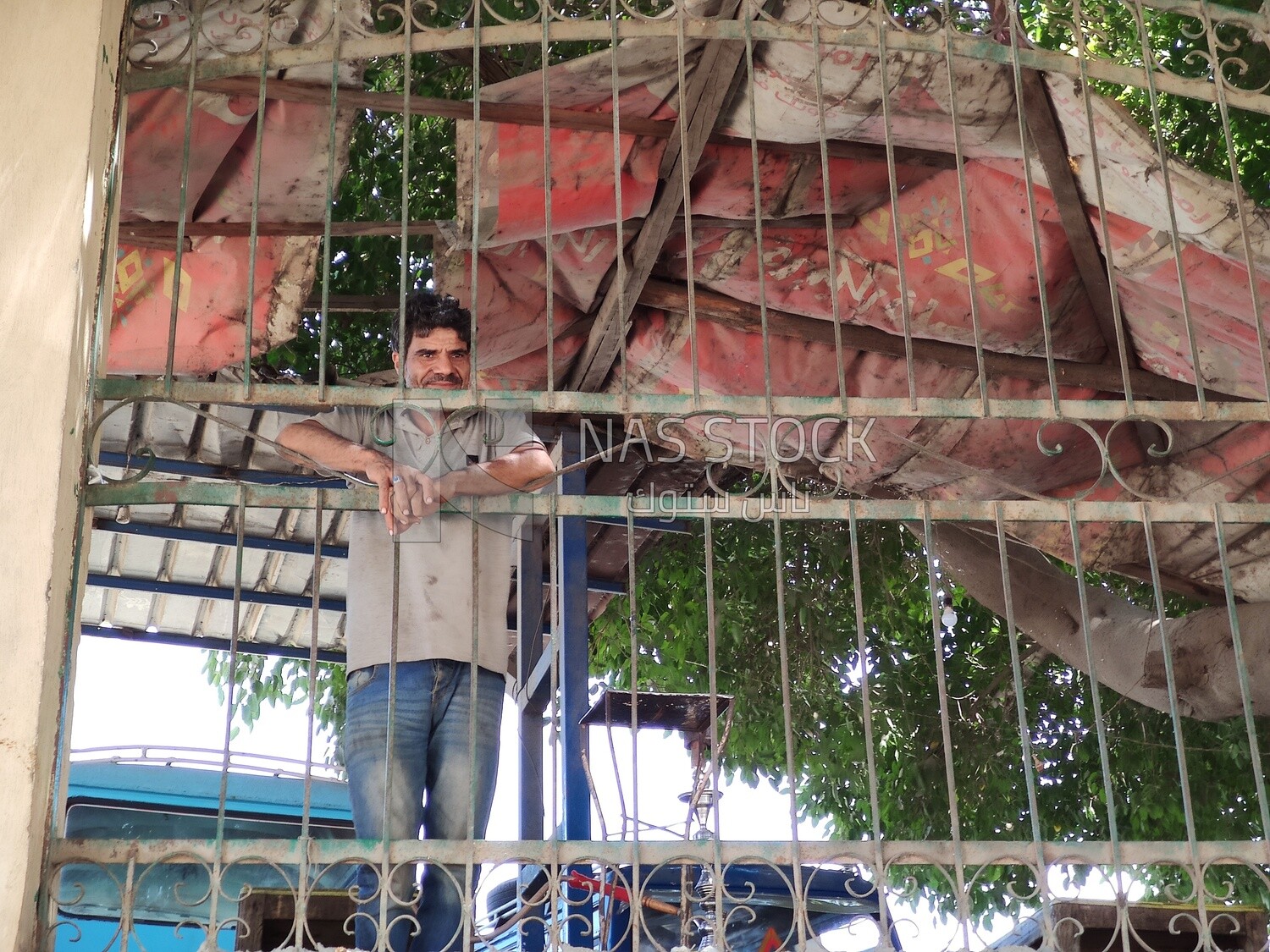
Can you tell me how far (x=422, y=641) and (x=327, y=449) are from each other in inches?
19.7

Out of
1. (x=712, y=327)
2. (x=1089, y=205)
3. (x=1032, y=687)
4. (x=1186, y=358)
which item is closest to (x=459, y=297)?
(x=712, y=327)

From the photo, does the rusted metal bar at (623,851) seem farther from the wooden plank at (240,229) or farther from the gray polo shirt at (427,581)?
the wooden plank at (240,229)

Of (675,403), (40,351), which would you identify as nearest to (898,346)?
(675,403)

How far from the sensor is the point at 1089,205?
13.1ft

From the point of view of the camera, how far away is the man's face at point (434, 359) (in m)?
3.42

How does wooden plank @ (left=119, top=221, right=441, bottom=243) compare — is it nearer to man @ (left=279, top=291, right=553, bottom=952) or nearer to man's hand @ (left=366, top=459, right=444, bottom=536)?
man @ (left=279, top=291, right=553, bottom=952)

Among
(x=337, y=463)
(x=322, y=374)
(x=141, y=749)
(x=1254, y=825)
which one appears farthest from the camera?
(x=1254, y=825)

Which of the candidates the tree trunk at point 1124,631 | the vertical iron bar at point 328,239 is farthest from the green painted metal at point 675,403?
the tree trunk at point 1124,631

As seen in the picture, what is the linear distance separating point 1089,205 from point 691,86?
1.27m

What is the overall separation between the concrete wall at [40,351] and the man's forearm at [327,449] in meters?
0.56

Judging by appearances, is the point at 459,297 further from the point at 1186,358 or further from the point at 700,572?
the point at 700,572

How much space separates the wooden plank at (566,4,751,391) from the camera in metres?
3.67

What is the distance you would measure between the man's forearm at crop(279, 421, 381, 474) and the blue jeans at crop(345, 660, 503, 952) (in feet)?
1.59

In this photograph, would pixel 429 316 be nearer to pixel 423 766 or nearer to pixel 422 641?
pixel 422 641
